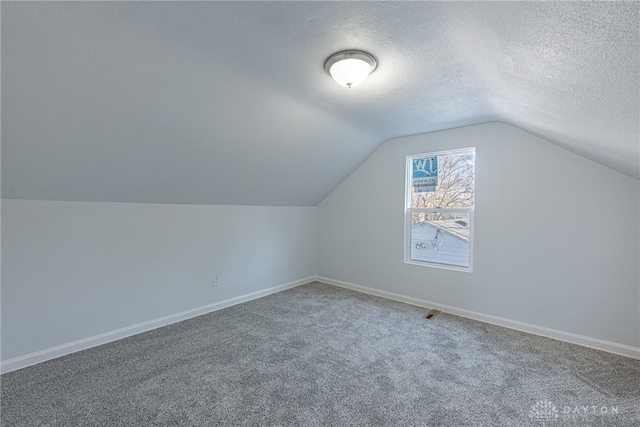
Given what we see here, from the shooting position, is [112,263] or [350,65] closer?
[350,65]

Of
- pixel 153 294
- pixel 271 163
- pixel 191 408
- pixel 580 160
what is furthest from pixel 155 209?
pixel 580 160

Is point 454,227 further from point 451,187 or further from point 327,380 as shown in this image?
point 327,380

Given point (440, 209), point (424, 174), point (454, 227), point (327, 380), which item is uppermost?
point (424, 174)

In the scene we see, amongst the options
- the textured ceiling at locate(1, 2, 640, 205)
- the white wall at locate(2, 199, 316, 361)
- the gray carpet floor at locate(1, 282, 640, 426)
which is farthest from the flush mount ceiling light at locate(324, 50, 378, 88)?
the white wall at locate(2, 199, 316, 361)

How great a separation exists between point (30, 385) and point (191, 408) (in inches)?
48.0

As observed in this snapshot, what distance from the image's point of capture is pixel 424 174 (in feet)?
12.0

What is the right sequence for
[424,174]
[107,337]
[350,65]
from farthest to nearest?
[424,174] < [107,337] < [350,65]

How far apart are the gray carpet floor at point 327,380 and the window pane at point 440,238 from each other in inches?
32.9

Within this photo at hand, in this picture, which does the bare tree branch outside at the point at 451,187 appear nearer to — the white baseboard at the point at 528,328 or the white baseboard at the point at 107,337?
the white baseboard at the point at 528,328

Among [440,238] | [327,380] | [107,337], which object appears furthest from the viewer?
[440,238]

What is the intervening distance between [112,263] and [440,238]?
3.59 m

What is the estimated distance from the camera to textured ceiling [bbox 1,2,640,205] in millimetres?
1196

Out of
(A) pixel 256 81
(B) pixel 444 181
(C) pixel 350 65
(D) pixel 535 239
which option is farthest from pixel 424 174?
(A) pixel 256 81

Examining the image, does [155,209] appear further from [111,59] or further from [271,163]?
[111,59]
